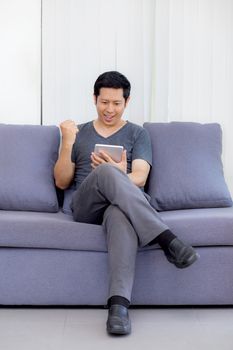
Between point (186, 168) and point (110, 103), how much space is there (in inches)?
21.6

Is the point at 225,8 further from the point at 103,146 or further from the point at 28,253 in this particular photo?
the point at 28,253

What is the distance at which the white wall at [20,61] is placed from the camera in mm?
3424

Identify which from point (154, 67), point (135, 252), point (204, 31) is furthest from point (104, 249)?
point (204, 31)

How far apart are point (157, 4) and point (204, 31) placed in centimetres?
36

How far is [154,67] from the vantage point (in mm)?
3488

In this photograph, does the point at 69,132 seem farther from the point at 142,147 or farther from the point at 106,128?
the point at 142,147

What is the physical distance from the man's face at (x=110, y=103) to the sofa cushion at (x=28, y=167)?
1.14ft

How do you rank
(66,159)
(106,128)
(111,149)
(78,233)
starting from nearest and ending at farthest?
1. (78,233)
2. (111,149)
3. (66,159)
4. (106,128)

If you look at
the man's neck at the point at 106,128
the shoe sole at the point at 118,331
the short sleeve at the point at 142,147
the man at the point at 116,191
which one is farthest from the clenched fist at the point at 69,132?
the shoe sole at the point at 118,331

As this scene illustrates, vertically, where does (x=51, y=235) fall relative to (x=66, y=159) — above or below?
below

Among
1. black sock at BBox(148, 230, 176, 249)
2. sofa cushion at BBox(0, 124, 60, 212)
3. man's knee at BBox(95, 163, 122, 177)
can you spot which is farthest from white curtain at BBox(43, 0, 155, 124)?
black sock at BBox(148, 230, 176, 249)

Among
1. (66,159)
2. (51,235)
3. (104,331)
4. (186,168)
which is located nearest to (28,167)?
(66,159)

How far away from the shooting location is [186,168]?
2.89 metres

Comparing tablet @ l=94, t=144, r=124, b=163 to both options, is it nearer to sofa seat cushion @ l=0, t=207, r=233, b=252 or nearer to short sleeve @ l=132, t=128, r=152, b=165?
short sleeve @ l=132, t=128, r=152, b=165
